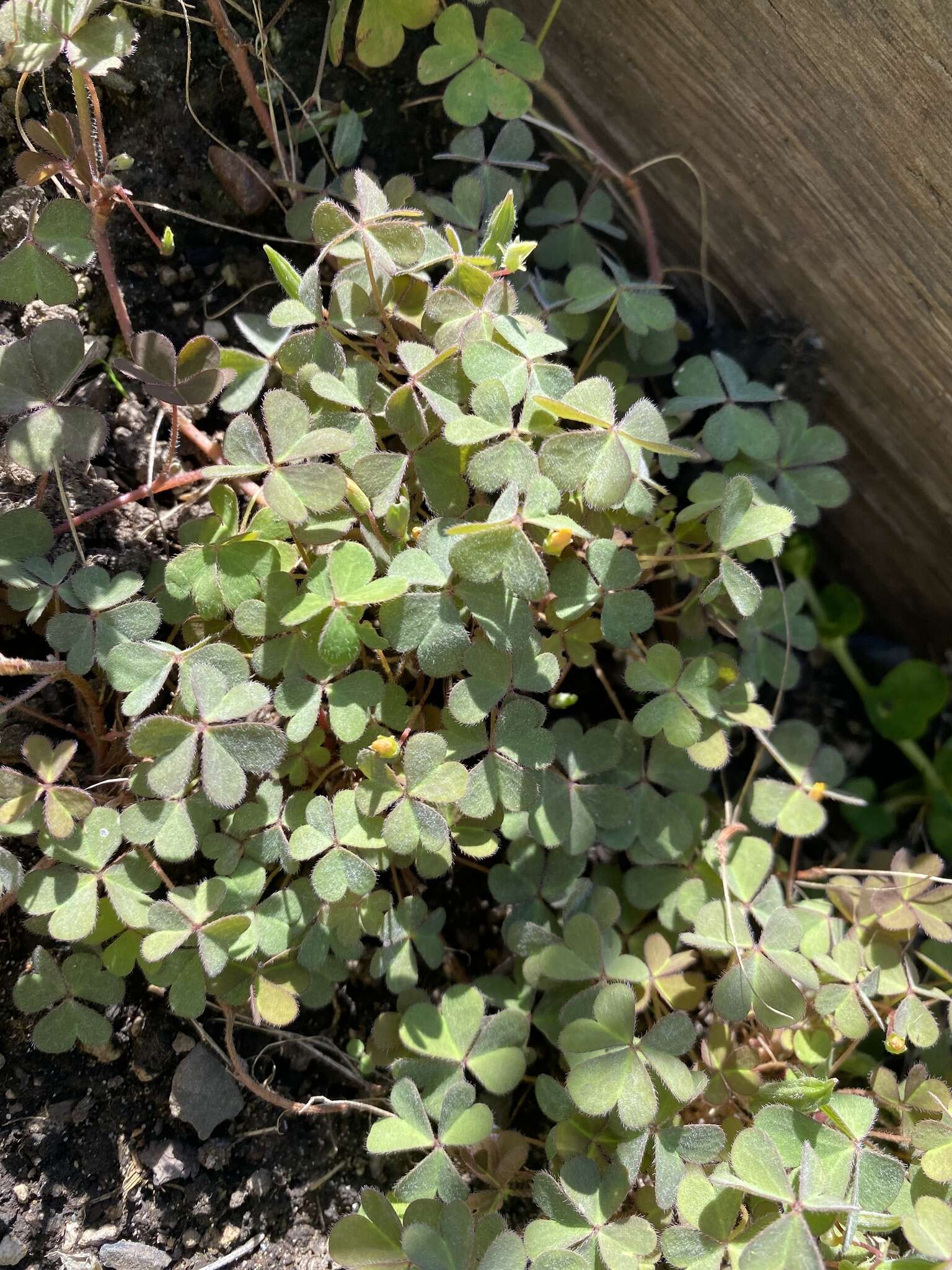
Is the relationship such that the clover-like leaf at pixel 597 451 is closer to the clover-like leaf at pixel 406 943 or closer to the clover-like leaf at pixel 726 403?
the clover-like leaf at pixel 726 403

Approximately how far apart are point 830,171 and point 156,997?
1.84 meters

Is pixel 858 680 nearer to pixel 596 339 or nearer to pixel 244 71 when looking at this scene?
pixel 596 339

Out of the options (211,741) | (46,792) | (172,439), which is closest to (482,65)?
(172,439)

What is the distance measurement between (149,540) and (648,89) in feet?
4.05

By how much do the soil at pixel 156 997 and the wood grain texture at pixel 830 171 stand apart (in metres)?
0.14

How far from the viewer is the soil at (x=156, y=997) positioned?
150cm

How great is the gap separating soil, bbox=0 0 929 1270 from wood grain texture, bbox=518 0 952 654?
0.14 meters

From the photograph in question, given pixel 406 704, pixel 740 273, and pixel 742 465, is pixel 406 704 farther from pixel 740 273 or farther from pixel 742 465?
pixel 740 273

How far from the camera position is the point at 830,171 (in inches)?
67.0

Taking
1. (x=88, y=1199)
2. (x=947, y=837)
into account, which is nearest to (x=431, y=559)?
(x=88, y=1199)

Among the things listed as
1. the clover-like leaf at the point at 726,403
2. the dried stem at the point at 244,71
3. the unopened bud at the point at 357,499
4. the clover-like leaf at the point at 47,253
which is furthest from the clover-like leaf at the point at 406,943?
the dried stem at the point at 244,71

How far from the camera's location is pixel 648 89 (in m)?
1.79

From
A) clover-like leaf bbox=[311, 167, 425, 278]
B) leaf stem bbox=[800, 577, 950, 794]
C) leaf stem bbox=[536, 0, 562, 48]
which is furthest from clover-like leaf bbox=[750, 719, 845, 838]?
leaf stem bbox=[536, 0, 562, 48]

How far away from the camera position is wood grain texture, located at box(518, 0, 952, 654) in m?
A: 1.58
